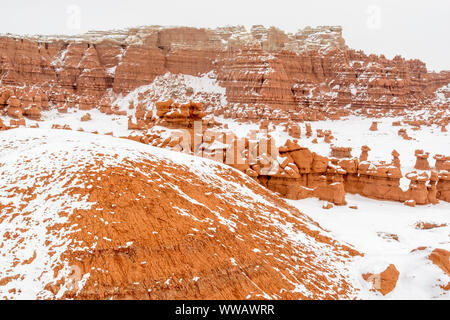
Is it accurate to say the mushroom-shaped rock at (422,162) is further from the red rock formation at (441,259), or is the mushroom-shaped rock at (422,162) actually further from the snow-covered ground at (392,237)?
the red rock formation at (441,259)

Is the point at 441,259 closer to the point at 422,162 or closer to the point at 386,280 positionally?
the point at 386,280

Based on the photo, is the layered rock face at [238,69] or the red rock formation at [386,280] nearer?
the red rock formation at [386,280]

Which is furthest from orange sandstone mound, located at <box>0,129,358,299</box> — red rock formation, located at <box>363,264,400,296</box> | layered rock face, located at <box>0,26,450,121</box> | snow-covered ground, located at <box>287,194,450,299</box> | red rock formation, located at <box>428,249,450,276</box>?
layered rock face, located at <box>0,26,450,121</box>

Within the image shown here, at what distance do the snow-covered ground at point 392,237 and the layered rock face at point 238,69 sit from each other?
1686 inches

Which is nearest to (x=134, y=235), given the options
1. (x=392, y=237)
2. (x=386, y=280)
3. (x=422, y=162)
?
(x=386, y=280)

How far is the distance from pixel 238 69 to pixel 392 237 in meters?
61.8

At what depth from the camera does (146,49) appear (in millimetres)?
76125

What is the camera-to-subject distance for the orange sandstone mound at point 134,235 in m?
6.40

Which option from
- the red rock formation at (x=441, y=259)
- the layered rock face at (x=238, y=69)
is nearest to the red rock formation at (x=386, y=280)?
the red rock formation at (x=441, y=259)

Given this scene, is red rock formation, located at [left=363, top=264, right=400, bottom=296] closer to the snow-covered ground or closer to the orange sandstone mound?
the snow-covered ground

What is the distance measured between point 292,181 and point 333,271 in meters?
8.67

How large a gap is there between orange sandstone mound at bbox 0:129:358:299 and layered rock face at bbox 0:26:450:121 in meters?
51.1

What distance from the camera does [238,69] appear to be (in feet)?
233

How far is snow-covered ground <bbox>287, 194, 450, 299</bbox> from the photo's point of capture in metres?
8.63
